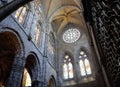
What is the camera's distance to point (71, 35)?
21.0 metres

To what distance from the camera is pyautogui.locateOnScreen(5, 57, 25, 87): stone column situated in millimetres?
8134

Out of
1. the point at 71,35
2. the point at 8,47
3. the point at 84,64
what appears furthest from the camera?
the point at 71,35

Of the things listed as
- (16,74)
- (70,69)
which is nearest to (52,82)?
(70,69)

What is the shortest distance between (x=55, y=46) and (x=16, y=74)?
10735 mm

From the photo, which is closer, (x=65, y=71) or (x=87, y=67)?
(x=87, y=67)

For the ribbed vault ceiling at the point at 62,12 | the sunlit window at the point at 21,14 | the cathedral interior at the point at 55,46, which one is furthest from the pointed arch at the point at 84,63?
the sunlit window at the point at 21,14

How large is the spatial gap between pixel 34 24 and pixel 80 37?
8612 millimetres

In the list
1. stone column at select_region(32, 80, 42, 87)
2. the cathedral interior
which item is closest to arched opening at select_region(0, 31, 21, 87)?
the cathedral interior

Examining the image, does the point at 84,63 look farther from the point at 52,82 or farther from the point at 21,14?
the point at 21,14

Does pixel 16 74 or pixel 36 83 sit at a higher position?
pixel 16 74

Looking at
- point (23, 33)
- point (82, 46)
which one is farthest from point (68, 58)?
point (23, 33)

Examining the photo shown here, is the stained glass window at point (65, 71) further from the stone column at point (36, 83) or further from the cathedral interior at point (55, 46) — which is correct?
the stone column at point (36, 83)

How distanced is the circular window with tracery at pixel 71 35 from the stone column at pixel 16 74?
38.0 ft

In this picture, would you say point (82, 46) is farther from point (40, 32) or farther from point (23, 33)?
point (23, 33)
